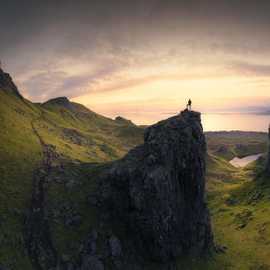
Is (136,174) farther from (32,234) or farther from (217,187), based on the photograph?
(217,187)

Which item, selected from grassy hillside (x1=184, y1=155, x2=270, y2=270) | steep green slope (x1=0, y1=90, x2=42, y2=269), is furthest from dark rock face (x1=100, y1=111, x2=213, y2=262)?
steep green slope (x1=0, y1=90, x2=42, y2=269)

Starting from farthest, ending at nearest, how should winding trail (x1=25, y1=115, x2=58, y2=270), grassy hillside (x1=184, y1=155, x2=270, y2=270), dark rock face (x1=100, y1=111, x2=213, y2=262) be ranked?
grassy hillside (x1=184, y1=155, x2=270, y2=270) < dark rock face (x1=100, y1=111, x2=213, y2=262) < winding trail (x1=25, y1=115, x2=58, y2=270)

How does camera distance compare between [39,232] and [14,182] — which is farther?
[14,182]

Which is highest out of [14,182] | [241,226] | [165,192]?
[165,192]

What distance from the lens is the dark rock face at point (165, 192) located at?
72125 millimetres

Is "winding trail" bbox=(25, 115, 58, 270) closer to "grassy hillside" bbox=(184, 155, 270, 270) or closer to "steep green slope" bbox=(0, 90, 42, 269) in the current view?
"steep green slope" bbox=(0, 90, 42, 269)

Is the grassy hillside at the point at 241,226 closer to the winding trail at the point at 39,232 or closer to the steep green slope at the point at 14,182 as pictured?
the winding trail at the point at 39,232

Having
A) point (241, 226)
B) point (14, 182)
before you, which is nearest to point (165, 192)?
point (14, 182)

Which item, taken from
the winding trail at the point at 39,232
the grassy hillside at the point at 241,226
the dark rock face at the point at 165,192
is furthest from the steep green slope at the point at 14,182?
the grassy hillside at the point at 241,226

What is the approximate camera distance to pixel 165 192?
7344 centimetres

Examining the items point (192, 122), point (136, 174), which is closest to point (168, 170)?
point (136, 174)

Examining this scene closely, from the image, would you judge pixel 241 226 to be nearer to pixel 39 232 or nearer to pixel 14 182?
pixel 39 232

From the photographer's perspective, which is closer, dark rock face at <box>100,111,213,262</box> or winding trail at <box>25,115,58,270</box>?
winding trail at <box>25,115,58,270</box>

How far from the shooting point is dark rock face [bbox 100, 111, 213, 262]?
72.1 meters
